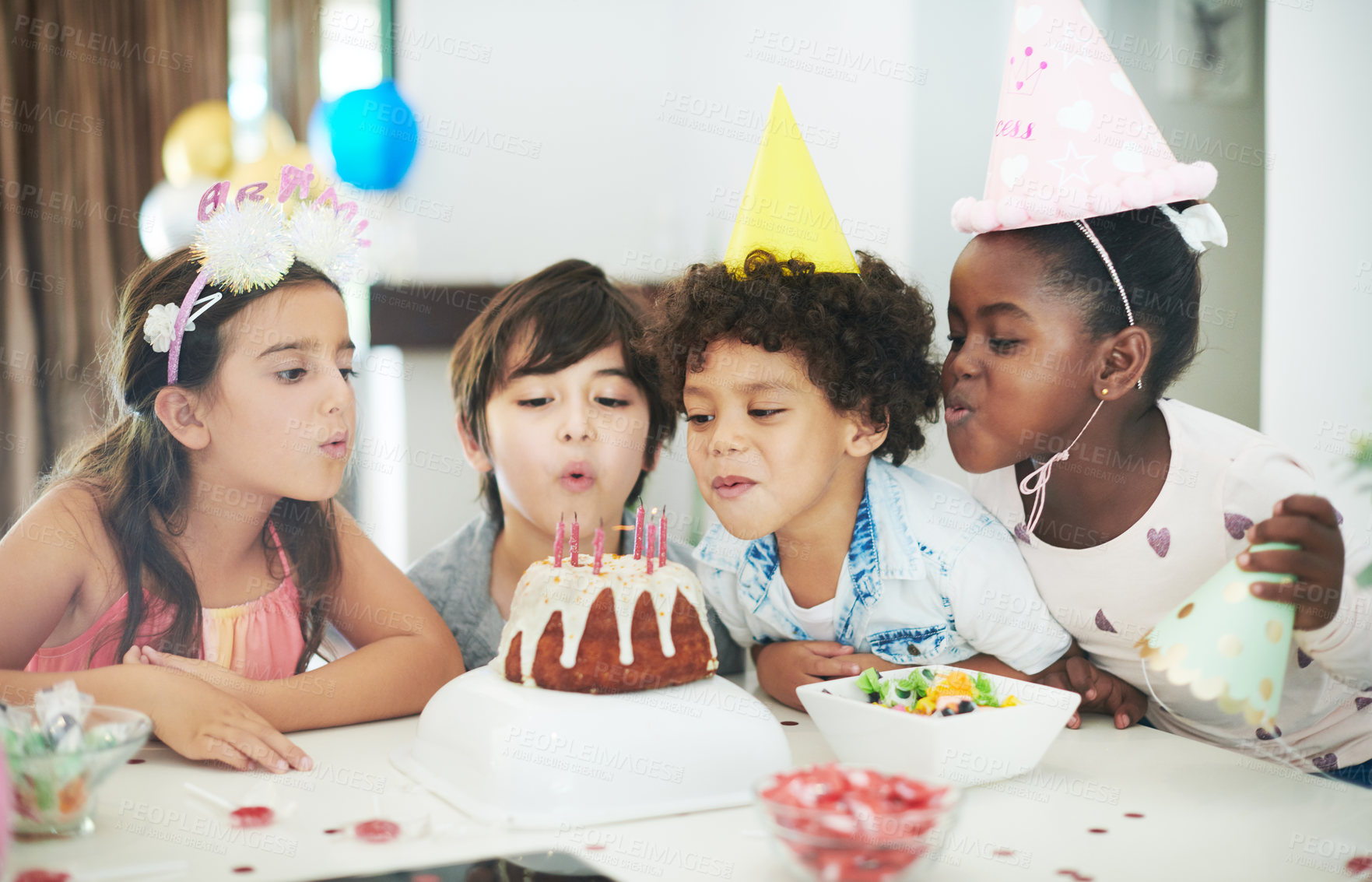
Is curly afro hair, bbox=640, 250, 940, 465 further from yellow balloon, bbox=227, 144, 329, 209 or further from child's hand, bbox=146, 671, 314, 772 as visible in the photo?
→ yellow balloon, bbox=227, 144, 329, 209

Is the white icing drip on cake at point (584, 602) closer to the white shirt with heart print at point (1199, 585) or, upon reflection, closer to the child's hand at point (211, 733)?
the child's hand at point (211, 733)

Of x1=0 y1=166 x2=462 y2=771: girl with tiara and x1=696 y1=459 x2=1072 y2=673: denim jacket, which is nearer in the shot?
x1=0 y1=166 x2=462 y2=771: girl with tiara

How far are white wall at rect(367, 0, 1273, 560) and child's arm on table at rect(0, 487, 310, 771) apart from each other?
1.07m

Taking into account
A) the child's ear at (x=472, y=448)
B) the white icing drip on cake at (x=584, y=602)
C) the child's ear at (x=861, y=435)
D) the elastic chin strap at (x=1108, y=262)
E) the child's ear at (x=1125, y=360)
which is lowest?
the white icing drip on cake at (x=584, y=602)

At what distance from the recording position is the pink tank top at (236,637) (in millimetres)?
1168

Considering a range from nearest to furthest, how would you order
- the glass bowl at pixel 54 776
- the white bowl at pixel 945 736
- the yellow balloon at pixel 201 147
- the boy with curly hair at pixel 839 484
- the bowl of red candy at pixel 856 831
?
the bowl of red candy at pixel 856 831 < the glass bowl at pixel 54 776 < the white bowl at pixel 945 736 < the boy with curly hair at pixel 839 484 < the yellow balloon at pixel 201 147

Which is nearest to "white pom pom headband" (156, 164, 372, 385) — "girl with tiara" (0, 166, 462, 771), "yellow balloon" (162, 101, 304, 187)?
"girl with tiara" (0, 166, 462, 771)

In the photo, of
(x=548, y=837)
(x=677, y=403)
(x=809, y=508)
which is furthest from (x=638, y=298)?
(x=548, y=837)

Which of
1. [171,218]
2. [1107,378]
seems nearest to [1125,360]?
[1107,378]

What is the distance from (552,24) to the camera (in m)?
2.89

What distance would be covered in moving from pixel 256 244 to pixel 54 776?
60cm

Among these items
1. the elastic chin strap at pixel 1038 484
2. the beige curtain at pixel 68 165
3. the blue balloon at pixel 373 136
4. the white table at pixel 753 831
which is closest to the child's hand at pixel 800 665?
the white table at pixel 753 831

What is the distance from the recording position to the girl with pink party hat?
117 cm

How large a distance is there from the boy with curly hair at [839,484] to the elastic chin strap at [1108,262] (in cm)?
21
